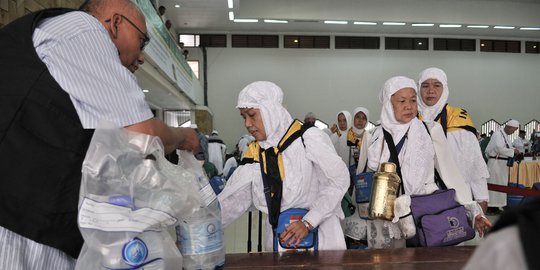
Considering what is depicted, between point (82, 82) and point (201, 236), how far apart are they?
A: 1.70 ft

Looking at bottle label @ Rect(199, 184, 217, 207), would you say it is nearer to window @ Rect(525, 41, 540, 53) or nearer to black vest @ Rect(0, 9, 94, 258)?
black vest @ Rect(0, 9, 94, 258)

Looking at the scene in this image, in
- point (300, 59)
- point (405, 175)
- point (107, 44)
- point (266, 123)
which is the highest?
point (300, 59)

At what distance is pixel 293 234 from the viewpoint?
1.71 meters

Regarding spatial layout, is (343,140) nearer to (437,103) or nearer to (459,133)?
(437,103)

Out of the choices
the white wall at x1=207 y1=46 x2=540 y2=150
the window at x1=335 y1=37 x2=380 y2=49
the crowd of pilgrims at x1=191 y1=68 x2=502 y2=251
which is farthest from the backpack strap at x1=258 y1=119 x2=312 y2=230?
the window at x1=335 y1=37 x2=380 y2=49

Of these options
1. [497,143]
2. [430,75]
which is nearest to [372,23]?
[497,143]

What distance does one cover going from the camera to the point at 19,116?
0.94 m

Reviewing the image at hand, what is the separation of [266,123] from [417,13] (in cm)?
1364

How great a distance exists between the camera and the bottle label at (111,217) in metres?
0.80

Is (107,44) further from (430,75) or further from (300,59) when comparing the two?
(300,59)

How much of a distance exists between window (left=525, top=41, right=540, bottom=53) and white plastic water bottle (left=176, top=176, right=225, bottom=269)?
19852 millimetres

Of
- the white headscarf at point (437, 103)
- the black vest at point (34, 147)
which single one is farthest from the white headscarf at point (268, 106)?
the white headscarf at point (437, 103)

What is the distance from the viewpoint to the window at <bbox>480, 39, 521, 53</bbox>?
54.2 ft

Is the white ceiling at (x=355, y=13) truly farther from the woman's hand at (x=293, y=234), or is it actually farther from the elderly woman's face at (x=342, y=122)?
the woman's hand at (x=293, y=234)
